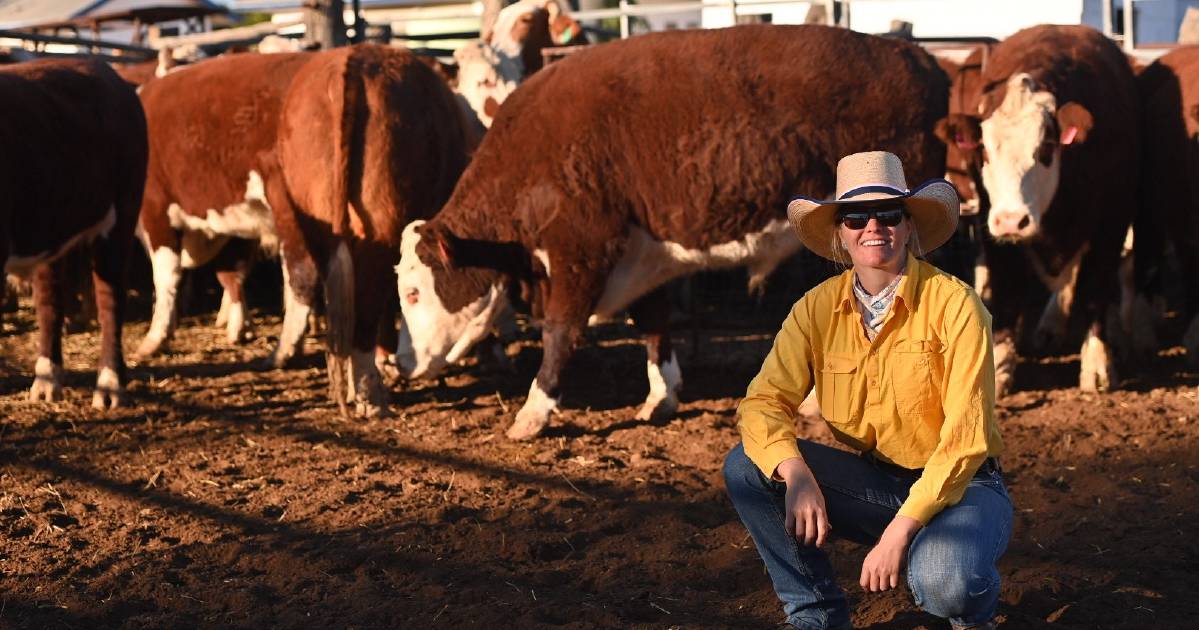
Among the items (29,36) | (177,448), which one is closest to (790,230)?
(177,448)

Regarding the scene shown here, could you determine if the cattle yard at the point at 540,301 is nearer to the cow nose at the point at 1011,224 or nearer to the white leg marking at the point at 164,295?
the cow nose at the point at 1011,224

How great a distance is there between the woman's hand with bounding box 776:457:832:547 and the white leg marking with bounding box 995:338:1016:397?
4.13 metres

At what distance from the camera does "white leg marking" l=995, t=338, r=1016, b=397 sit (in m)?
7.24

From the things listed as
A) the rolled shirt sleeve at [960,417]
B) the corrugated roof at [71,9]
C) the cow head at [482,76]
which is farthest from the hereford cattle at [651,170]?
the corrugated roof at [71,9]

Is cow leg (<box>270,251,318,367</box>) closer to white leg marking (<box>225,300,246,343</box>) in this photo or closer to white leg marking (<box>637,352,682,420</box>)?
white leg marking (<box>225,300,246,343</box>)

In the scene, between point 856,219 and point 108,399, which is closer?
point 856,219

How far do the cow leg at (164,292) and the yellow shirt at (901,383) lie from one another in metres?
6.52

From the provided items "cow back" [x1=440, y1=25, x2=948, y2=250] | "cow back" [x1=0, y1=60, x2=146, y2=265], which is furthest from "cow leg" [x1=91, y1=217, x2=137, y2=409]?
"cow back" [x1=440, y1=25, x2=948, y2=250]

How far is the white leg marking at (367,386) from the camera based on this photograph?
7.17 m

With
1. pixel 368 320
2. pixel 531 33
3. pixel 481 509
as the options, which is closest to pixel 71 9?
pixel 531 33

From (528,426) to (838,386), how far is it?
3.27m

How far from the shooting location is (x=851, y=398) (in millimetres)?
3525

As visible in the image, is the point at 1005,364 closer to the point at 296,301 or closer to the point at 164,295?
the point at 296,301

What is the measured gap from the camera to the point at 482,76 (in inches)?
388
